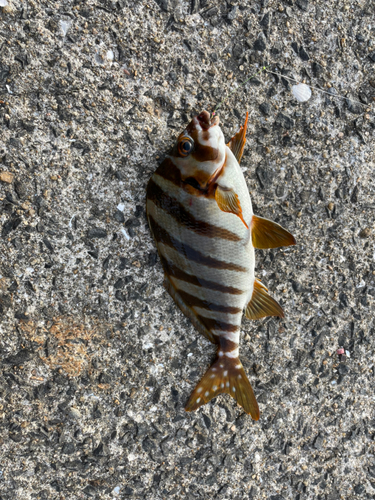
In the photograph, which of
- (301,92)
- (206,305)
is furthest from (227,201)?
(301,92)

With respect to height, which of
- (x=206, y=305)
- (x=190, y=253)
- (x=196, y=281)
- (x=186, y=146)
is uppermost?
(x=186, y=146)

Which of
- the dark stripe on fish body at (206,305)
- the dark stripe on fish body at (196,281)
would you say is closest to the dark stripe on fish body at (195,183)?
the dark stripe on fish body at (196,281)

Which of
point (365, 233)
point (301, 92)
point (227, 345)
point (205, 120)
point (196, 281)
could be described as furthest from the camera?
point (365, 233)

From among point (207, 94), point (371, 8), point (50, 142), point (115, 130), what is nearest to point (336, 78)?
point (371, 8)

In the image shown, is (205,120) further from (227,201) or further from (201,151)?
(227,201)

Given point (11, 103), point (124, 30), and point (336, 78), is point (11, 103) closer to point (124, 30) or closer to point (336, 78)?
point (124, 30)

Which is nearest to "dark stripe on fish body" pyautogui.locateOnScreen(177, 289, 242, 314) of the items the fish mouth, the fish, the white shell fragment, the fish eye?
the fish

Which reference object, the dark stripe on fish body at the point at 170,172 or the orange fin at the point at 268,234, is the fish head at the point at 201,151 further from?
the orange fin at the point at 268,234

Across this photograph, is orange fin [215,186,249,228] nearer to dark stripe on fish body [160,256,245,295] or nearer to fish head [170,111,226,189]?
fish head [170,111,226,189]
